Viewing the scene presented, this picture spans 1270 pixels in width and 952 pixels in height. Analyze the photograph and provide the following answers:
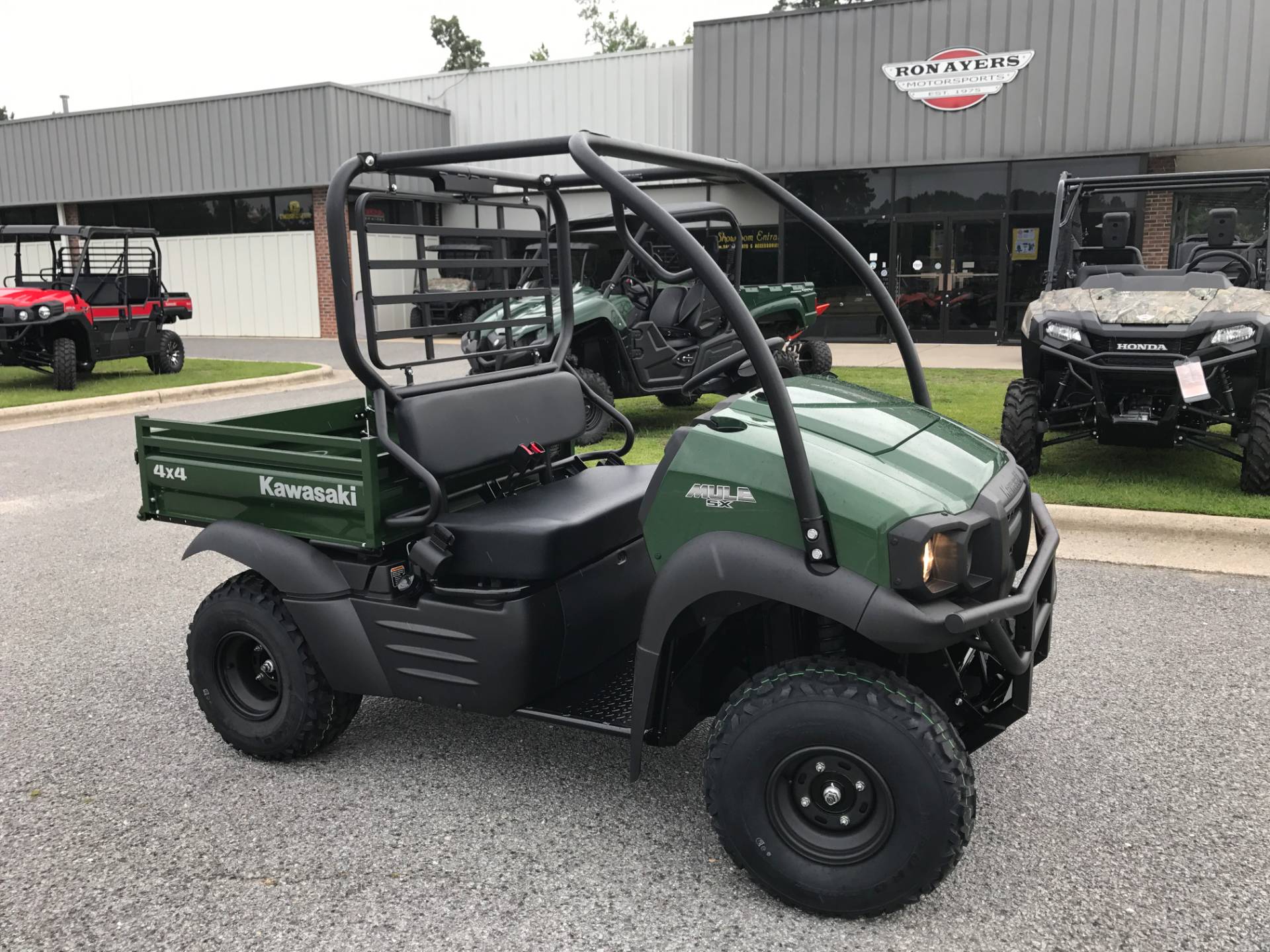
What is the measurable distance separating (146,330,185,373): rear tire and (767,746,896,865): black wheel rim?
13669 mm

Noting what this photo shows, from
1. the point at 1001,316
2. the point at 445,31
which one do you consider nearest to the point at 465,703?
the point at 1001,316

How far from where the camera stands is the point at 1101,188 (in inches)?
292

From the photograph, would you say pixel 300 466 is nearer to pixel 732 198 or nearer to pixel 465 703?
pixel 465 703

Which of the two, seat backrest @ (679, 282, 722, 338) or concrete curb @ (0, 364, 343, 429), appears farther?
concrete curb @ (0, 364, 343, 429)

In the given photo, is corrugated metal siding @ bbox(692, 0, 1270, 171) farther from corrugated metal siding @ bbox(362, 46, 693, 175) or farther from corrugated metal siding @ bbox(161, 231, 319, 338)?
corrugated metal siding @ bbox(161, 231, 319, 338)

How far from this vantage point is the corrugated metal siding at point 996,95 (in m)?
15.4

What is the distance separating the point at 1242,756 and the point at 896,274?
15256 mm

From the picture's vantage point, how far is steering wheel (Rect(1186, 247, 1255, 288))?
7605 mm

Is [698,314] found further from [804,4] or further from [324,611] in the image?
[804,4]

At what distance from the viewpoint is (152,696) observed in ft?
12.8

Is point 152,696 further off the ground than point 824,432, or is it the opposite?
point 824,432

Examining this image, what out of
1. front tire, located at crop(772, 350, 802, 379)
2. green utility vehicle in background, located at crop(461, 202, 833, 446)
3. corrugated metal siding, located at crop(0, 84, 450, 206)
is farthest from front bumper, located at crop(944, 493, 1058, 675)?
corrugated metal siding, located at crop(0, 84, 450, 206)

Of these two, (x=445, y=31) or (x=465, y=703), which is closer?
(x=465, y=703)

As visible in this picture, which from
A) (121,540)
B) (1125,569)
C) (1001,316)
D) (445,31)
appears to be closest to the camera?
(1125,569)
